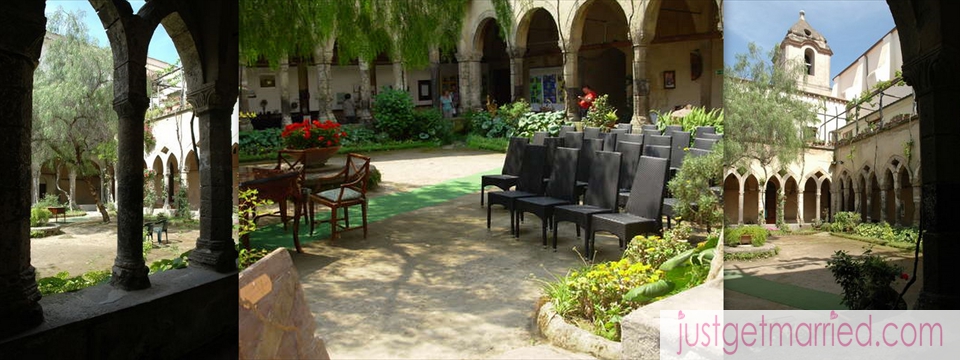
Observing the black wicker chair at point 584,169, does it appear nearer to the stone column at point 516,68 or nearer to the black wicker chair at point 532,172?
the black wicker chair at point 532,172

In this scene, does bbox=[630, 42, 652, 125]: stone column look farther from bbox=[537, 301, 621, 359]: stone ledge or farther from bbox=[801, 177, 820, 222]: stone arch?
bbox=[537, 301, 621, 359]: stone ledge

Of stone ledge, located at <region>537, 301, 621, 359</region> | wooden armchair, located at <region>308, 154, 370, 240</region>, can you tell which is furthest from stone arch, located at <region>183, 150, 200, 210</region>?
stone ledge, located at <region>537, 301, 621, 359</region>

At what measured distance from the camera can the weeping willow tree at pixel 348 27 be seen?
2.71 m

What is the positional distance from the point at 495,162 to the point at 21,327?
326cm

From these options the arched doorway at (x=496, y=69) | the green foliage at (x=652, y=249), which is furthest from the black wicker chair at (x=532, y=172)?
the arched doorway at (x=496, y=69)

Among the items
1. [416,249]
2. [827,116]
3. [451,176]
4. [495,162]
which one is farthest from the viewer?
[495,162]

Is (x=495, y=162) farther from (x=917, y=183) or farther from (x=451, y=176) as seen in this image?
(x=917, y=183)

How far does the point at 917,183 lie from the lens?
6.66 feet

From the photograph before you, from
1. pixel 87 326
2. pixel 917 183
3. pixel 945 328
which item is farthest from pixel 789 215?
pixel 87 326

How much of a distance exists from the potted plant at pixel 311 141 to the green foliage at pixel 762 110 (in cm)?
148

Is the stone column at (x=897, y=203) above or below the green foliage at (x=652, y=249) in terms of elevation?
above

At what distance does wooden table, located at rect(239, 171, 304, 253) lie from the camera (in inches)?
85.9

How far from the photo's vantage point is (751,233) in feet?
8.10

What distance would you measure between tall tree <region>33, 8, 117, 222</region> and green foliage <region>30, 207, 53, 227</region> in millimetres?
110
